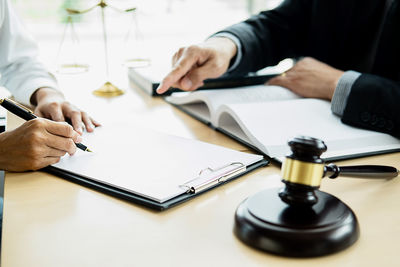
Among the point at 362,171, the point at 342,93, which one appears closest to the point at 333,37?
the point at 342,93

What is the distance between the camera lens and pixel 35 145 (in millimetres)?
836

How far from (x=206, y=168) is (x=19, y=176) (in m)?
0.35

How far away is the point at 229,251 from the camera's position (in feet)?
1.97

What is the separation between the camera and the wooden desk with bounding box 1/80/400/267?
58 cm

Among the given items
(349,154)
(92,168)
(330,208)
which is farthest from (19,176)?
(349,154)

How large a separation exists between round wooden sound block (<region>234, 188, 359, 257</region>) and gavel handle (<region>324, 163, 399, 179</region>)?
0.20ft

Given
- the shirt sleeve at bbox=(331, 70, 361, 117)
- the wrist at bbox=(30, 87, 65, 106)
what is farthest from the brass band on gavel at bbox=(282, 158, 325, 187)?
the wrist at bbox=(30, 87, 65, 106)

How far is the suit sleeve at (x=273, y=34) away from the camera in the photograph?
153cm

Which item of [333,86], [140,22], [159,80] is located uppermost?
[333,86]

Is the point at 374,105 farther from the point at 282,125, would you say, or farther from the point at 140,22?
the point at 140,22

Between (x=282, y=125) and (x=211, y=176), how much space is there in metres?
0.30

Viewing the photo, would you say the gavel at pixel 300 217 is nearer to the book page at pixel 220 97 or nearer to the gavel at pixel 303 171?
the gavel at pixel 303 171

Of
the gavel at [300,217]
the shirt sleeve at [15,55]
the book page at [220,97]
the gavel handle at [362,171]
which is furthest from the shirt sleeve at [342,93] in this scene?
the shirt sleeve at [15,55]

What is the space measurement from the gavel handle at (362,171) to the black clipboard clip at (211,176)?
187mm
